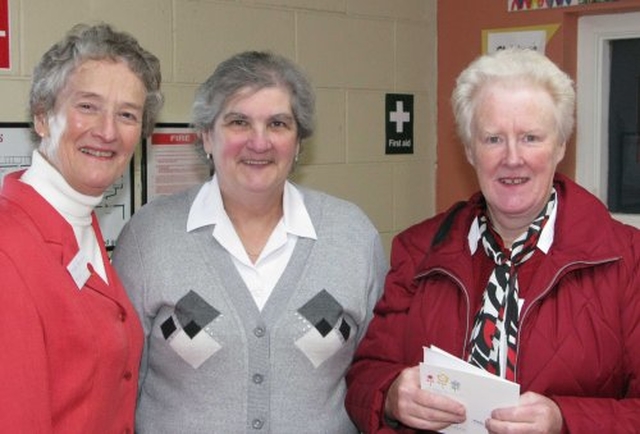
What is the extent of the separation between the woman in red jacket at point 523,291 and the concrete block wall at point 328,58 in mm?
1009

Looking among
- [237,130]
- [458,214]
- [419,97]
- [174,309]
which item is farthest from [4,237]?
[419,97]

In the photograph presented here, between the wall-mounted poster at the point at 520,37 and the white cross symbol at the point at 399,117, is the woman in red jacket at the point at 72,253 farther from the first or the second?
the wall-mounted poster at the point at 520,37

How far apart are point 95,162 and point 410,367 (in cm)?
81

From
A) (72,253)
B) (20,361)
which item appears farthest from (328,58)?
(20,361)

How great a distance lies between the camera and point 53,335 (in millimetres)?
1481

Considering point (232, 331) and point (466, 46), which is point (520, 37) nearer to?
point (466, 46)

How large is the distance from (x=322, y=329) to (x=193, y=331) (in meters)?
0.30

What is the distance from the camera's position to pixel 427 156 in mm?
3453

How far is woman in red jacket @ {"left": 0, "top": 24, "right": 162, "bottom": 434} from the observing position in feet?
4.65

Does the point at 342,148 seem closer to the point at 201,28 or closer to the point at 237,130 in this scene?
the point at 201,28

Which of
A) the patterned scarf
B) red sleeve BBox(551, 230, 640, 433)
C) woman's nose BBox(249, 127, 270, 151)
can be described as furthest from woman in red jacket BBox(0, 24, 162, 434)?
red sleeve BBox(551, 230, 640, 433)

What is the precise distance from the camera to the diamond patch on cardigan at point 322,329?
1.96 metres

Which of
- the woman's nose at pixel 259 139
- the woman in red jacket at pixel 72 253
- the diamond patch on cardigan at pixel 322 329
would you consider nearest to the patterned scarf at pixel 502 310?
the diamond patch on cardigan at pixel 322 329

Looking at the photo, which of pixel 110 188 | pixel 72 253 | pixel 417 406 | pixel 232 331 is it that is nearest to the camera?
pixel 72 253
